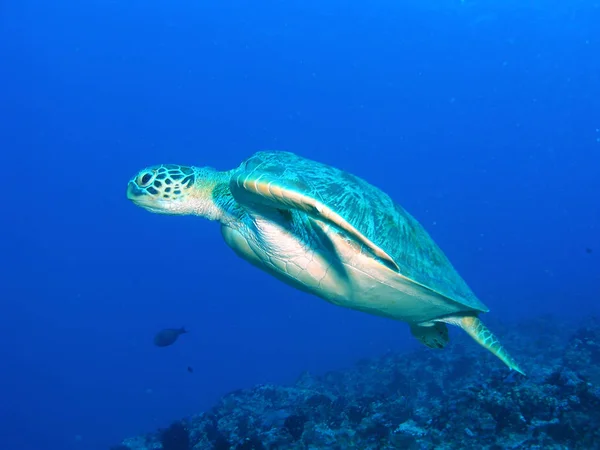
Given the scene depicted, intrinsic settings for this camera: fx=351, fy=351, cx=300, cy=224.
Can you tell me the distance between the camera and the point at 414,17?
6731 cm

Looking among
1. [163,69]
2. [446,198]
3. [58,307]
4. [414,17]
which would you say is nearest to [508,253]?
[446,198]

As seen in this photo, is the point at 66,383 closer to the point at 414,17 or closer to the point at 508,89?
the point at 414,17

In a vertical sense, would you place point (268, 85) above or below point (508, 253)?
above

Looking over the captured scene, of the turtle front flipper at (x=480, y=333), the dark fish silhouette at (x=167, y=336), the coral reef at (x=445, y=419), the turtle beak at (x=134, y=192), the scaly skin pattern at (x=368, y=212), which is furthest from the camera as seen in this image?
the dark fish silhouette at (x=167, y=336)

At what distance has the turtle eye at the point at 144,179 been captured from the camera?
10.8 feet

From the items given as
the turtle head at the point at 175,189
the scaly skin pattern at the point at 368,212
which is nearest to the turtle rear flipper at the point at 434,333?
the scaly skin pattern at the point at 368,212

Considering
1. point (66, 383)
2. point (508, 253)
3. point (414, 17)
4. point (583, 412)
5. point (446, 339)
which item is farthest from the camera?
point (414, 17)

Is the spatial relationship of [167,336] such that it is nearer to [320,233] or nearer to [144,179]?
[144,179]

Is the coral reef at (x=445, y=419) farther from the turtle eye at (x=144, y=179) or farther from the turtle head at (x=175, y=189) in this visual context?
the turtle eye at (x=144, y=179)

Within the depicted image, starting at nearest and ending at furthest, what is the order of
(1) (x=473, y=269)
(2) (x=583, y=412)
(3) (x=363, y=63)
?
1. (2) (x=583, y=412)
2. (1) (x=473, y=269)
3. (3) (x=363, y=63)

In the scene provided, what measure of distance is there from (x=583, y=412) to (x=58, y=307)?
7169 centimetres

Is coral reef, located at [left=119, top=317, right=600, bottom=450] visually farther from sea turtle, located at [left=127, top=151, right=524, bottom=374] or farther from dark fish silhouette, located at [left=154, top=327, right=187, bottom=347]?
dark fish silhouette, located at [left=154, top=327, right=187, bottom=347]

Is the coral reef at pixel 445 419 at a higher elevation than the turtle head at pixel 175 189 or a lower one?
lower

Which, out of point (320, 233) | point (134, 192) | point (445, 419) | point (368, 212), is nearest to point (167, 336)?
point (134, 192)
